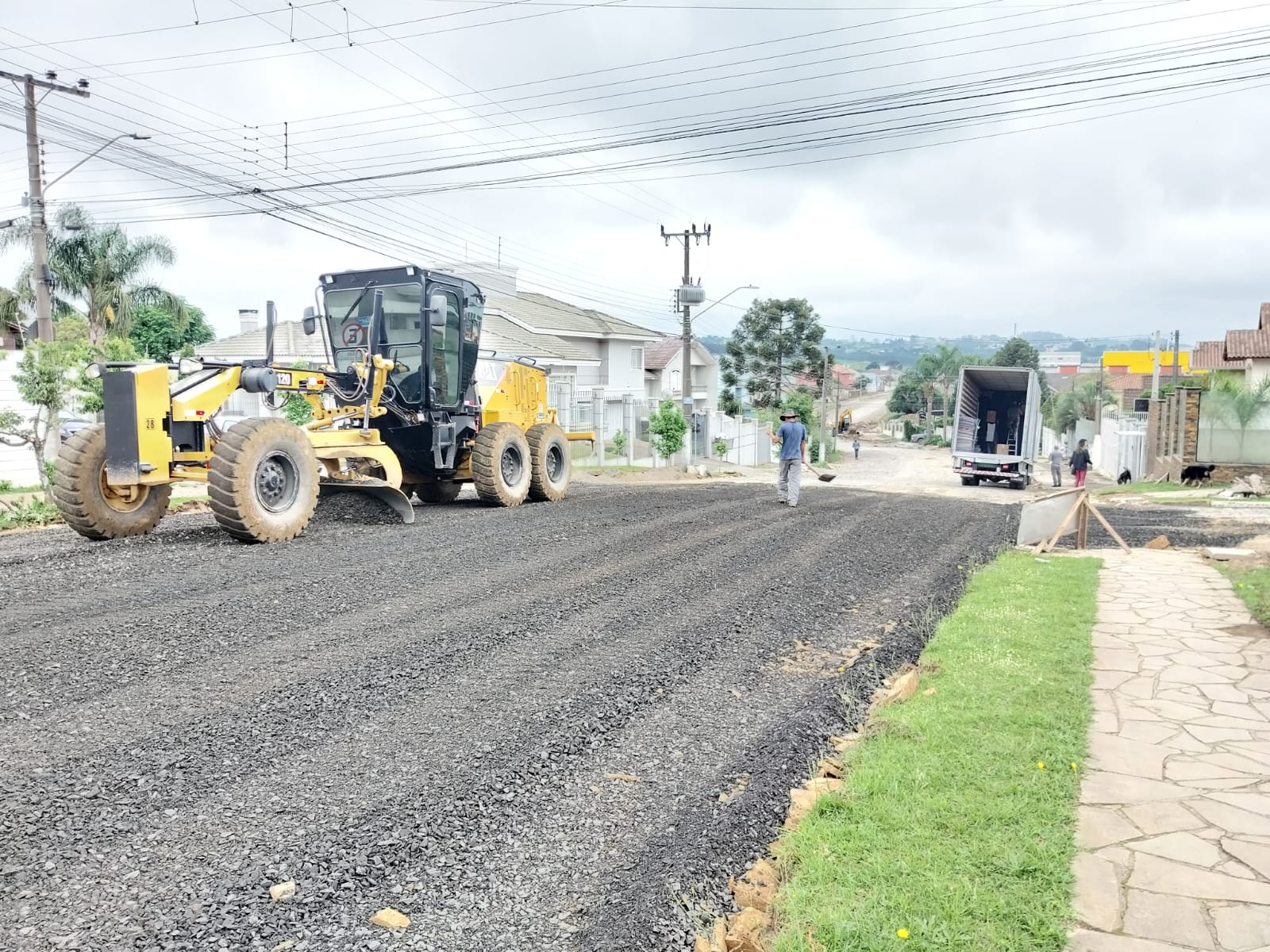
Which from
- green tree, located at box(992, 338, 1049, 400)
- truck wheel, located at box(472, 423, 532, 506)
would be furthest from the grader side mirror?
green tree, located at box(992, 338, 1049, 400)

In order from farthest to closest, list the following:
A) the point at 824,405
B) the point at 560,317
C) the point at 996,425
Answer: the point at 824,405
the point at 560,317
the point at 996,425

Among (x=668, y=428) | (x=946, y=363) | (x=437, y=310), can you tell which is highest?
(x=946, y=363)

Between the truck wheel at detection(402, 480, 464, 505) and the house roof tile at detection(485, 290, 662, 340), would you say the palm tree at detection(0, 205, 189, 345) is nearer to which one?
the house roof tile at detection(485, 290, 662, 340)

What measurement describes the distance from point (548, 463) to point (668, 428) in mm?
13770

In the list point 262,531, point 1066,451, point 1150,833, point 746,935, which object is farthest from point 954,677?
point 1066,451

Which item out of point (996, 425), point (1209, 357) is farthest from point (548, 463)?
point (1209, 357)

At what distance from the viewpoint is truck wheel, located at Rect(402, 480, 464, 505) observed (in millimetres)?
15328

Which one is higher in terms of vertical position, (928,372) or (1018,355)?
(1018,355)

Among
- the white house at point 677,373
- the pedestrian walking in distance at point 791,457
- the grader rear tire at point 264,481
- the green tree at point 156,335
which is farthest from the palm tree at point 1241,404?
the green tree at point 156,335

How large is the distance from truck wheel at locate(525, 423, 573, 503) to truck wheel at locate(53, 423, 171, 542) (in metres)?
6.07

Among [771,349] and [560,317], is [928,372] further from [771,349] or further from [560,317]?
[560,317]

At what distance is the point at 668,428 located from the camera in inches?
1168

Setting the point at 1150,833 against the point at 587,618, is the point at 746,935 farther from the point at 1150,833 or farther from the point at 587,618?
the point at 587,618

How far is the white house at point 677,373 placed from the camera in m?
53.5
